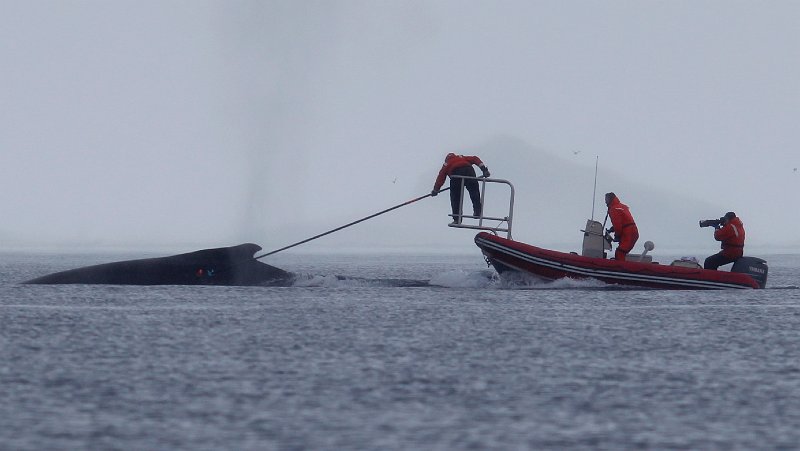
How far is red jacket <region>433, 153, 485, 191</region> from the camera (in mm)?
23719

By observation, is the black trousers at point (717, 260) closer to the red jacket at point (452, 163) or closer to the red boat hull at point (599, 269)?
the red boat hull at point (599, 269)

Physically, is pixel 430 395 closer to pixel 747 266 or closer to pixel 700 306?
pixel 700 306

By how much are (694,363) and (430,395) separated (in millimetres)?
3572

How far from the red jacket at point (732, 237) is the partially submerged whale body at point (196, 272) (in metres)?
9.02

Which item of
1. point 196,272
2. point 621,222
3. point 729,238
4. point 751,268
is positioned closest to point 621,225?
point 621,222

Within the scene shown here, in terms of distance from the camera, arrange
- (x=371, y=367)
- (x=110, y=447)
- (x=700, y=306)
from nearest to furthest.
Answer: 1. (x=110, y=447)
2. (x=371, y=367)
3. (x=700, y=306)

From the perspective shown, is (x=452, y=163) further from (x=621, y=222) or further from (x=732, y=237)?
(x=732, y=237)

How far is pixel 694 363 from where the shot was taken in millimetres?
11289

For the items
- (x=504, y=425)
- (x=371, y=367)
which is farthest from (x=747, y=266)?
(x=504, y=425)

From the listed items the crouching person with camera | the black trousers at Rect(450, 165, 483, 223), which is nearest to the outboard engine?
the crouching person with camera

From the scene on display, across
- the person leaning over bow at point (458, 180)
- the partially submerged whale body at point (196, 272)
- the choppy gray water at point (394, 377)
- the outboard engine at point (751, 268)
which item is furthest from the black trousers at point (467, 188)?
the outboard engine at point (751, 268)

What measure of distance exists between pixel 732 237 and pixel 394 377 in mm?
16372

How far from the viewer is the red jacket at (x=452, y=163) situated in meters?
23.7

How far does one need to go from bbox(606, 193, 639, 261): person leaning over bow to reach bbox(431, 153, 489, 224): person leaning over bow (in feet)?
8.48
